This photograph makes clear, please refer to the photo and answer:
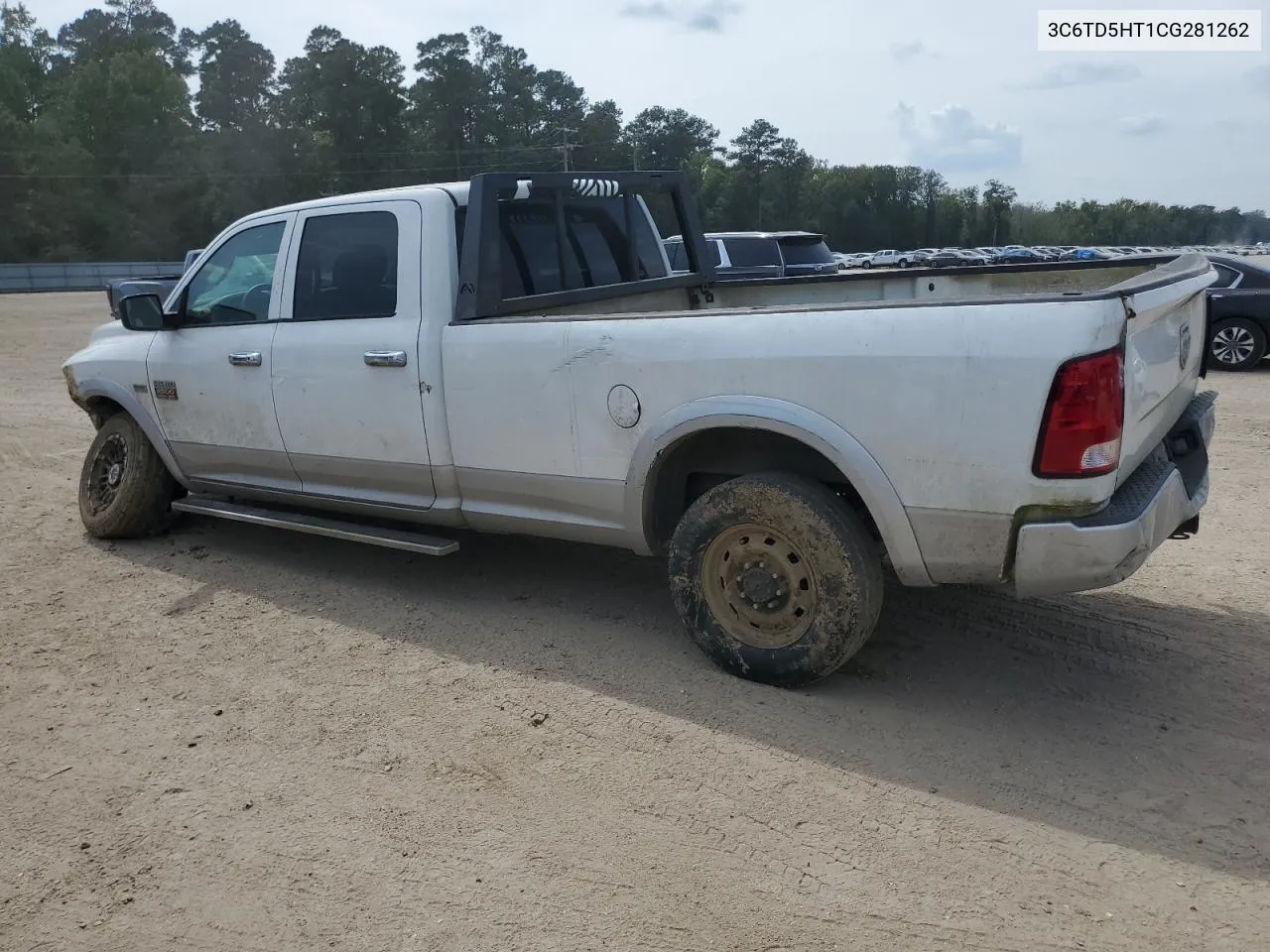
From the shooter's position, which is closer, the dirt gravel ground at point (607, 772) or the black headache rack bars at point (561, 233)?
the dirt gravel ground at point (607, 772)

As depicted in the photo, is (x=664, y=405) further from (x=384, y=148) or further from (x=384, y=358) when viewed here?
(x=384, y=148)

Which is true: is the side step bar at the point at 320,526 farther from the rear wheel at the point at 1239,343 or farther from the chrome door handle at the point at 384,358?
the rear wheel at the point at 1239,343

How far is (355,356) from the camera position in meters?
4.89

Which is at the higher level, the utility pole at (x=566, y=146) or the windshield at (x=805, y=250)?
the utility pole at (x=566, y=146)

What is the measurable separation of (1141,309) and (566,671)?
8.19 feet

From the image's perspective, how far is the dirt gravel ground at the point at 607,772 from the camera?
9.07 ft

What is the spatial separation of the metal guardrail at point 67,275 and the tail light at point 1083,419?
5236 cm

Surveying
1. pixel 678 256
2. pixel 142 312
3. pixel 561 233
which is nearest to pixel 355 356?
pixel 561 233

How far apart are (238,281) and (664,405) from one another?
286 centimetres

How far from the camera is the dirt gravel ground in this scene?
9.07ft

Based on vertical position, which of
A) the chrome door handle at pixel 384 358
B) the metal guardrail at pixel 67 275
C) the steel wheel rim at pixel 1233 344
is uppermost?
the metal guardrail at pixel 67 275

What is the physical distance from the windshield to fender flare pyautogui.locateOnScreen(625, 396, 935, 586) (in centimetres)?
1224

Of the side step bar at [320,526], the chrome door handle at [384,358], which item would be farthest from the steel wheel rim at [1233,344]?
the chrome door handle at [384,358]

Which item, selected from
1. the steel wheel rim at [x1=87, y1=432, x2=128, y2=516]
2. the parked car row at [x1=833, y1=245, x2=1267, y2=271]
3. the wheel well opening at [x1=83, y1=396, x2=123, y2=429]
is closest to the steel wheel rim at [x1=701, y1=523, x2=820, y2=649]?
the steel wheel rim at [x1=87, y1=432, x2=128, y2=516]
